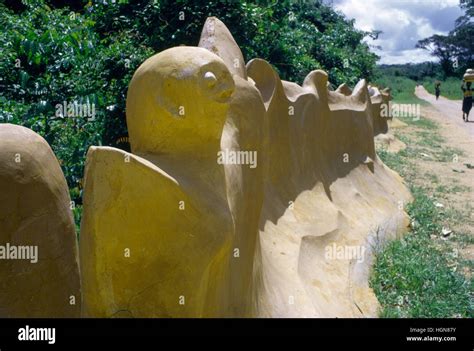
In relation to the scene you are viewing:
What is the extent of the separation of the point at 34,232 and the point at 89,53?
338cm

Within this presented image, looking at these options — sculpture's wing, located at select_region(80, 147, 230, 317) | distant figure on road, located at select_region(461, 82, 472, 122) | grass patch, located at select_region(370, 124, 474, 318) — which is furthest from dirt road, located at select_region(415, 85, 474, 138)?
sculpture's wing, located at select_region(80, 147, 230, 317)

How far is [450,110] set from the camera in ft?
72.2

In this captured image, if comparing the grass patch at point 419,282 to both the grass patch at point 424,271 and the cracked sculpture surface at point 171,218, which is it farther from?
the cracked sculpture surface at point 171,218

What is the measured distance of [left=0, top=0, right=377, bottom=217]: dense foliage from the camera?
5090mm

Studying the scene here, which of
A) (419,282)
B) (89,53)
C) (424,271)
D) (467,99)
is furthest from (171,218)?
(467,99)

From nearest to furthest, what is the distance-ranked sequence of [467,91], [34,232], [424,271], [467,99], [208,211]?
[208,211]
[34,232]
[424,271]
[467,91]
[467,99]

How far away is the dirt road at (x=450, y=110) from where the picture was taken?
17.4 metres

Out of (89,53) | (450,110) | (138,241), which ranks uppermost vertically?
(89,53)

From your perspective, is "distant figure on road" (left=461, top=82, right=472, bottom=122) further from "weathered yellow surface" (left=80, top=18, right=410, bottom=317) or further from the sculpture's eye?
the sculpture's eye

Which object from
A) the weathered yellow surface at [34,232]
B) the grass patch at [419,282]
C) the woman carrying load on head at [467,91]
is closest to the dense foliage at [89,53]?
the weathered yellow surface at [34,232]

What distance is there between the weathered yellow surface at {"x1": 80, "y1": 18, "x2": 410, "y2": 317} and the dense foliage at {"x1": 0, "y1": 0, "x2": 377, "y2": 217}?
162 centimetres

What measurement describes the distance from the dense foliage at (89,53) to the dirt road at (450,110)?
974 centimetres

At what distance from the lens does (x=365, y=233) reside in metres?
5.83

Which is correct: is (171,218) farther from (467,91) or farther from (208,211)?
(467,91)
